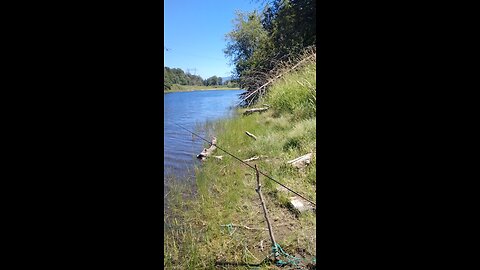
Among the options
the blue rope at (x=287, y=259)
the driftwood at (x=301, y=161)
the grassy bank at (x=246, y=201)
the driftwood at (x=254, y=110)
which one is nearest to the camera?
the blue rope at (x=287, y=259)

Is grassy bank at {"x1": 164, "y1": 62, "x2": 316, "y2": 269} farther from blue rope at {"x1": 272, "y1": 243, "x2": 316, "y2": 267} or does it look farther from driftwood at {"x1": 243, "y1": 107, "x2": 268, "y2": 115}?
driftwood at {"x1": 243, "y1": 107, "x2": 268, "y2": 115}

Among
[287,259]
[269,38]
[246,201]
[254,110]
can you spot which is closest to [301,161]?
[246,201]

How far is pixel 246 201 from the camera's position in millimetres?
2631

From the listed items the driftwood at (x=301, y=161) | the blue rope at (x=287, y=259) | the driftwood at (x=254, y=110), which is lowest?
the blue rope at (x=287, y=259)

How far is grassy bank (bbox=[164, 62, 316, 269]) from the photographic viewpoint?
75.6 inches

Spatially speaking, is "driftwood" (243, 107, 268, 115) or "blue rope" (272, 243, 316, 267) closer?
"blue rope" (272, 243, 316, 267)

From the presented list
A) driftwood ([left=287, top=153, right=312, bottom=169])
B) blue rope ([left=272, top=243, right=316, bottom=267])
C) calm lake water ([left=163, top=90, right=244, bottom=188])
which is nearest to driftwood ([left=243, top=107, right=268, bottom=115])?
calm lake water ([left=163, top=90, right=244, bottom=188])

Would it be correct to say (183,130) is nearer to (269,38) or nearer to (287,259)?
(287,259)

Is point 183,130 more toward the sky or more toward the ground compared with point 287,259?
more toward the sky

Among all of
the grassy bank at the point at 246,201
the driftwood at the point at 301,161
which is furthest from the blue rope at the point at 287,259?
the driftwood at the point at 301,161

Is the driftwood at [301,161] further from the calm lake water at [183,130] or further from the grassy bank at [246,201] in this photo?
the calm lake water at [183,130]

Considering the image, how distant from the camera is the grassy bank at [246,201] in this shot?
1.92m
